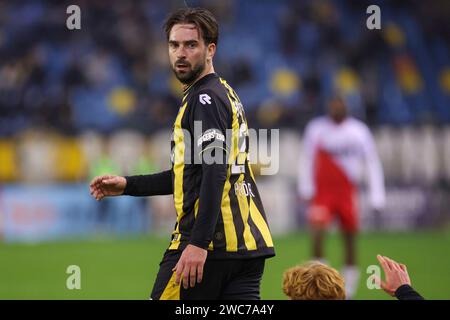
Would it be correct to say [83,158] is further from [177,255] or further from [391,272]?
[391,272]

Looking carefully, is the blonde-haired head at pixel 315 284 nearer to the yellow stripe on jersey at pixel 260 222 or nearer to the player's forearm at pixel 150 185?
the yellow stripe on jersey at pixel 260 222

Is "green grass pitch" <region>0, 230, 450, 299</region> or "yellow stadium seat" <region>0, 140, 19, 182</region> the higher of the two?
"yellow stadium seat" <region>0, 140, 19, 182</region>

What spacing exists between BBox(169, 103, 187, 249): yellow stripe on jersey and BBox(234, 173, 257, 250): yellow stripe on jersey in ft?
1.01

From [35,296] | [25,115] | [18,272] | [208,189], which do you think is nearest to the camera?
[208,189]

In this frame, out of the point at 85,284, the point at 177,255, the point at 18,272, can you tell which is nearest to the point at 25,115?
the point at 18,272

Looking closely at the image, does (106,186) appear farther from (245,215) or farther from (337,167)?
(337,167)

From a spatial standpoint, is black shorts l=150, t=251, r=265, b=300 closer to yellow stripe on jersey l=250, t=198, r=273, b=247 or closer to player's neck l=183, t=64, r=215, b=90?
yellow stripe on jersey l=250, t=198, r=273, b=247

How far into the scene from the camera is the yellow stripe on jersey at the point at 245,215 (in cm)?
508

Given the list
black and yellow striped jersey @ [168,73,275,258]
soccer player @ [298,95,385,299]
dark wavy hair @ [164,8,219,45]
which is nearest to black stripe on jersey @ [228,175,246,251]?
black and yellow striped jersey @ [168,73,275,258]

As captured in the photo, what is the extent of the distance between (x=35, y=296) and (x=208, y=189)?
20.1 ft

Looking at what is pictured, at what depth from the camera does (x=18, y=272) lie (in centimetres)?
1272

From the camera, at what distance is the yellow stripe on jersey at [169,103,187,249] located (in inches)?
201

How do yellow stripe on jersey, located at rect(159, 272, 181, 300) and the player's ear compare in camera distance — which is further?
the player's ear

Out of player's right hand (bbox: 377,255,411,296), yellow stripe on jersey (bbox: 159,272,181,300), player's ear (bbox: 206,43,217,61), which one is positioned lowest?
yellow stripe on jersey (bbox: 159,272,181,300)
